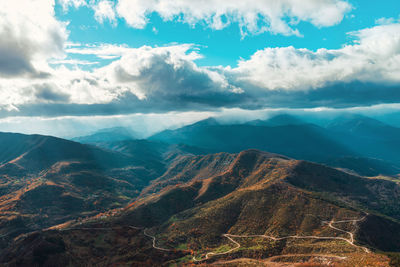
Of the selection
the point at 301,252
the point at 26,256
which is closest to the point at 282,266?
the point at 301,252

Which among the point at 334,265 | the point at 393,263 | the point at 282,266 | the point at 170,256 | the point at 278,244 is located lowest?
the point at 170,256

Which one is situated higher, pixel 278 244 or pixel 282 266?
pixel 282 266

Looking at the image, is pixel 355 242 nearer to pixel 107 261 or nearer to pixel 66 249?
pixel 107 261

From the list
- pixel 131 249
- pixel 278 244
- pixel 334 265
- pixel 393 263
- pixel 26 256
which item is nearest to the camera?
pixel 393 263

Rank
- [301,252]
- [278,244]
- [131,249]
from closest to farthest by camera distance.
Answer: [301,252]
[278,244]
[131,249]

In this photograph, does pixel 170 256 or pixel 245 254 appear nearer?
pixel 245 254

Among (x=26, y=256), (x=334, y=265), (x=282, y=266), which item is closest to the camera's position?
(x=334, y=265)

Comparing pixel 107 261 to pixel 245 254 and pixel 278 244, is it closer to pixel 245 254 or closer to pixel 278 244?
pixel 245 254

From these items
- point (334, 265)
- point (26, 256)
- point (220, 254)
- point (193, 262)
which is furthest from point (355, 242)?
point (26, 256)

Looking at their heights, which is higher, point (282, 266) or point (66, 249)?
point (282, 266)
